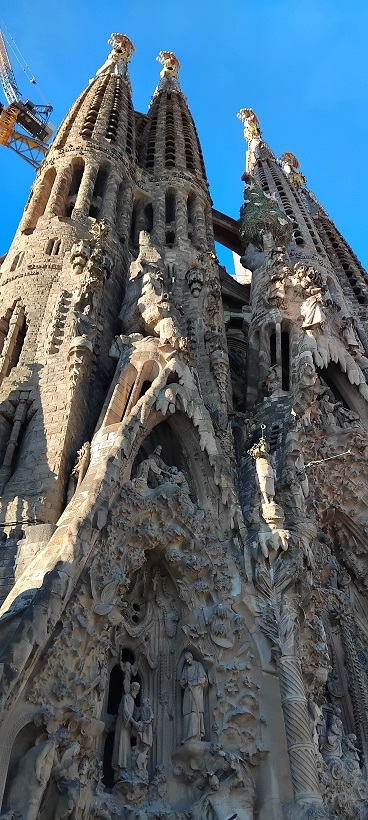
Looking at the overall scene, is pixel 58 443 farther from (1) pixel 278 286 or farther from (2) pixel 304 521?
(1) pixel 278 286

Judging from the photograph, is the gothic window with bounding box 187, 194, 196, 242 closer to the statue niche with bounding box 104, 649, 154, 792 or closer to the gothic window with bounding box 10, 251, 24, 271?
the gothic window with bounding box 10, 251, 24, 271

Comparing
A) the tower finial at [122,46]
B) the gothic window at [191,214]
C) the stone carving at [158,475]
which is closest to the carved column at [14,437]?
the stone carving at [158,475]

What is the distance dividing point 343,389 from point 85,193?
859 cm

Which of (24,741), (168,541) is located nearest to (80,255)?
(168,541)

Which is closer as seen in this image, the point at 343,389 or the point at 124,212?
the point at 343,389

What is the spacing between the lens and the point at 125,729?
9805 millimetres

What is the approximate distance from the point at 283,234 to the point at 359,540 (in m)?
13.7

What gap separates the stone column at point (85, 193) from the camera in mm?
18767

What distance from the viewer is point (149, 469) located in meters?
11.8

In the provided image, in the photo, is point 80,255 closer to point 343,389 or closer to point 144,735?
point 343,389

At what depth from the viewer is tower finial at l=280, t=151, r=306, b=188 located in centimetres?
4331

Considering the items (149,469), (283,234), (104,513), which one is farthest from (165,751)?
(283,234)

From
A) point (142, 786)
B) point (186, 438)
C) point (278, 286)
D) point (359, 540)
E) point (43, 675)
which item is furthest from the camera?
point (278, 286)

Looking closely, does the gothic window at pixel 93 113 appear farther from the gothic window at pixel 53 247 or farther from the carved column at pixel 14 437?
the carved column at pixel 14 437
